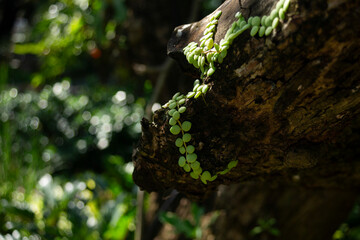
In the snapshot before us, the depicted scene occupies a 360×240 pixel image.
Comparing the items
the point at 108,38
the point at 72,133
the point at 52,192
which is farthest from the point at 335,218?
the point at 72,133

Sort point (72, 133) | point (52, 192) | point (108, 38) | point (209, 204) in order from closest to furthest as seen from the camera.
A: point (209, 204) < point (52, 192) < point (108, 38) < point (72, 133)

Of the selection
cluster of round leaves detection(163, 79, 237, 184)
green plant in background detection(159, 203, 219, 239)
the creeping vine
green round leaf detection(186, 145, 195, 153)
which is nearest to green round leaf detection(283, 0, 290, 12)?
the creeping vine

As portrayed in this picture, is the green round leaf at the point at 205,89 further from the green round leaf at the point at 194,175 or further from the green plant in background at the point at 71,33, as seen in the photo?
the green plant in background at the point at 71,33

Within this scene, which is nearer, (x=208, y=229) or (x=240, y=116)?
(x=240, y=116)

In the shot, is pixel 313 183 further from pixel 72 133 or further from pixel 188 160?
pixel 72 133

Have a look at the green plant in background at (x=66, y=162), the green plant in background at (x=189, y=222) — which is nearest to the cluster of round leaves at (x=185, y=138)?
the green plant in background at (x=189, y=222)

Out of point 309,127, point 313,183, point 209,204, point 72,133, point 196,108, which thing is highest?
point 196,108
